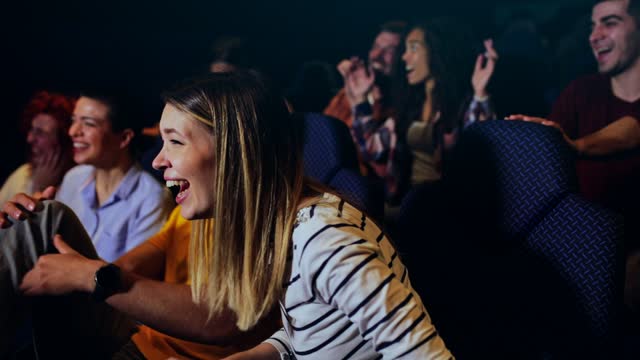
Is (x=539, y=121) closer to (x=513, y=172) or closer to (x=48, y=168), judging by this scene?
(x=513, y=172)

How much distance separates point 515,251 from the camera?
1125 mm

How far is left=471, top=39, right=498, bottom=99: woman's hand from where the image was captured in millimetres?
2121

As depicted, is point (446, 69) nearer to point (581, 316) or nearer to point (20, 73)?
point (581, 316)

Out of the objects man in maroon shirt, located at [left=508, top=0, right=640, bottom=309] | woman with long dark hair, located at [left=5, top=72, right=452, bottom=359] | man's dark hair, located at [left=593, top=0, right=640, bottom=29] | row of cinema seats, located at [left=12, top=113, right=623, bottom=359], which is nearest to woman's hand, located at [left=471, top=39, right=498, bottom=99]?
man in maroon shirt, located at [left=508, top=0, right=640, bottom=309]

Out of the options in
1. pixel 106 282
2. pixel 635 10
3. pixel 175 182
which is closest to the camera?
pixel 175 182

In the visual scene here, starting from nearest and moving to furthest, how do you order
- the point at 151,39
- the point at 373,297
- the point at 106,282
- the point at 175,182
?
the point at 373,297, the point at 175,182, the point at 106,282, the point at 151,39

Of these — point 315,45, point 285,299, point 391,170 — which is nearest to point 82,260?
point 285,299

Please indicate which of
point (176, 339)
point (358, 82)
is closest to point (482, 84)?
point (358, 82)

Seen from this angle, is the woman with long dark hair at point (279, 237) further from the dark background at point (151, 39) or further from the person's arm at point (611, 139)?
the dark background at point (151, 39)

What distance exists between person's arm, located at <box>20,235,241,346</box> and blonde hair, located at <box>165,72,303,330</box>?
0.68ft

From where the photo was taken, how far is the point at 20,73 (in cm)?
314

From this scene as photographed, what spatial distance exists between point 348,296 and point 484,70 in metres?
1.46

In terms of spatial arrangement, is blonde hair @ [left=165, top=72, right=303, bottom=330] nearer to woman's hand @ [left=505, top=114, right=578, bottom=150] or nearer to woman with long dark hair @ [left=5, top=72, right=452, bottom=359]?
woman with long dark hair @ [left=5, top=72, right=452, bottom=359]

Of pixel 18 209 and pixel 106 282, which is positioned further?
pixel 18 209
